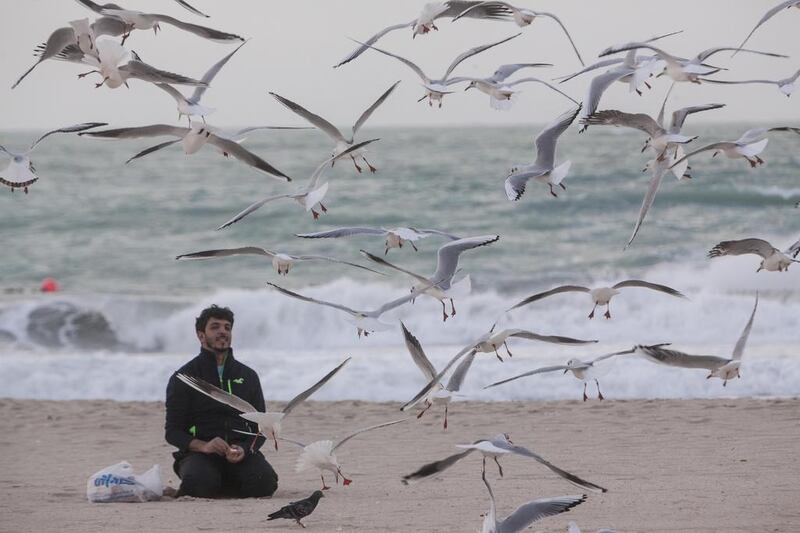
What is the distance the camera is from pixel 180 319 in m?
13.3

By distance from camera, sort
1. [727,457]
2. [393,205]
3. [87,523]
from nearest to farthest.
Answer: [87,523]
[727,457]
[393,205]

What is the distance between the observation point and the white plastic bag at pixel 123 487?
228 inches

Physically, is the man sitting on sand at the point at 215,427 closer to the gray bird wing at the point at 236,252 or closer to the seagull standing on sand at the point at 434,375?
the gray bird wing at the point at 236,252

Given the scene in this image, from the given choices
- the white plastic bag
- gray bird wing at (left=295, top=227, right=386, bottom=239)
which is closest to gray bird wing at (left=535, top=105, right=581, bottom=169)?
gray bird wing at (left=295, top=227, right=386, bottom=239)

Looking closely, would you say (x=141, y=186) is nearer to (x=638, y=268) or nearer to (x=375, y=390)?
(x=638, y=268)

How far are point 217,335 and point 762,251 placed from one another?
2.42 m

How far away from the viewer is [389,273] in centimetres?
1531

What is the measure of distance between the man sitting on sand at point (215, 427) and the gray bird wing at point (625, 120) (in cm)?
211

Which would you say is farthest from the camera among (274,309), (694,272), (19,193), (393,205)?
(19,193)

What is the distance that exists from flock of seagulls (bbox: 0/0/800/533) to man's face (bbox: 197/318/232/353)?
0.98m

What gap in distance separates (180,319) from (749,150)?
9.40 m

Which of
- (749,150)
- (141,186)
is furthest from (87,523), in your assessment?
(141,186)

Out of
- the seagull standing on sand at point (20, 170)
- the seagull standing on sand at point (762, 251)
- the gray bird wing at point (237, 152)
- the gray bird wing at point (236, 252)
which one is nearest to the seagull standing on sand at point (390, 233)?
the gray bird wing at point (236, 252)

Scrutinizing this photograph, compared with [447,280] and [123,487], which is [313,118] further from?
[123,487]
